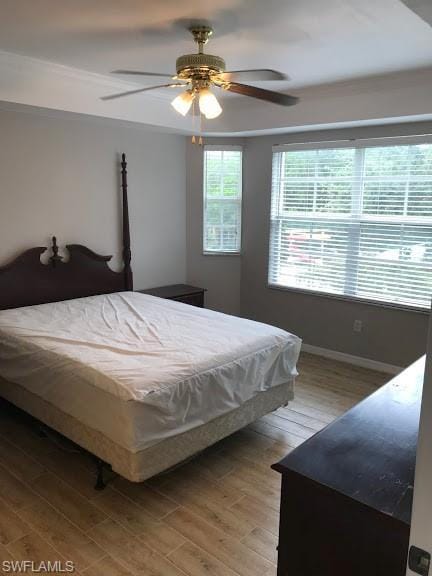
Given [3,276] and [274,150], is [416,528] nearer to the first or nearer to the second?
[3,276]

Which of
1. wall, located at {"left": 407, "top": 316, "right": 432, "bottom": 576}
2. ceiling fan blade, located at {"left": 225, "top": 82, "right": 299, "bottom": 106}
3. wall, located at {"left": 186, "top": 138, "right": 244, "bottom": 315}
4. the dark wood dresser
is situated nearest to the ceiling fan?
ceiling fan blade, located at {"left": 225, "top": 82, "right": 299, "bottom": 106}

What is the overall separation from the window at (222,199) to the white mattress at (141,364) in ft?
5.81

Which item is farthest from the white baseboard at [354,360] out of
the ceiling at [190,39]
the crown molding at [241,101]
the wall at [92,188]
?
the ceiling at [190,39]

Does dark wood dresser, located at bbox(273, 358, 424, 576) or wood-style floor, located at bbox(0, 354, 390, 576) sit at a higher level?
dark wood dresser, located at bbox(273, 358, 424, 576)

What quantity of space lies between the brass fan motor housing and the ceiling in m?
0.22

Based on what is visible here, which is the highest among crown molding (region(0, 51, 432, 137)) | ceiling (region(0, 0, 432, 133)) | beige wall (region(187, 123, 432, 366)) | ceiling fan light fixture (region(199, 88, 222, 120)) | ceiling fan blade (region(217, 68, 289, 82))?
ceiling (region(0, 0, 432, 133))

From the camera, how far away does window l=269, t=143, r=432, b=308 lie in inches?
151

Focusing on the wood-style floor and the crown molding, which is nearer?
the wood-style floor

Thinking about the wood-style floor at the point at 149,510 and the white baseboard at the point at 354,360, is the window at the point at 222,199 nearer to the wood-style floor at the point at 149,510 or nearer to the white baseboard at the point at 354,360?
the white baseboard at the point at 354,360

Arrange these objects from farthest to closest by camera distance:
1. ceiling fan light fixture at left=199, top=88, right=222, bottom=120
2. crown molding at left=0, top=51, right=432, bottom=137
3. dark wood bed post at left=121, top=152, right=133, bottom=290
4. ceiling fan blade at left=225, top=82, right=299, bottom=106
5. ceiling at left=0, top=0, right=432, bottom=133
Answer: dark wood bed post at left=121, top=152, right=133, bottom=290 → crown molding at left=0, top=51, right=432, bottom=137 → ceiling fan light fixture at left=199, top=88, right=222, bottom=120 → ceiling fan blade at left=225, top=82, right=299, bottom=106 → ceiling at left=0, top=0, right=432, bottom=133

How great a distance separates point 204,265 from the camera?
17.0 ft

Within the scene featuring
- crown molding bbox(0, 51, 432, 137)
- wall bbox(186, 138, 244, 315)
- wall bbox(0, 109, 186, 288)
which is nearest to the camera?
crown molding bbox(0, 51, 432, 137)

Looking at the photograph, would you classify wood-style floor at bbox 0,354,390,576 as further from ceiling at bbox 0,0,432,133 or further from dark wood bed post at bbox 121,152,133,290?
ceiling at bbox 0,0,432,133

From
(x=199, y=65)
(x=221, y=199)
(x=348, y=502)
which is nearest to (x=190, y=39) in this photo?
(x=199, y=65)
